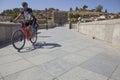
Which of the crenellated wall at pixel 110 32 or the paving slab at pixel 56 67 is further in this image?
the crenellated wall at pixel 110 32

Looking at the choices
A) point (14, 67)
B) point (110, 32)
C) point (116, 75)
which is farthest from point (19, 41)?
point (110, 32)

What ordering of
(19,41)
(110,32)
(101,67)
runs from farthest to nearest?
(110,32) < (19,41) < (101,67)

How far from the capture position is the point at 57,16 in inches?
3039

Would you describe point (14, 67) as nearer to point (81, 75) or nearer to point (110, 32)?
point (81, 75)

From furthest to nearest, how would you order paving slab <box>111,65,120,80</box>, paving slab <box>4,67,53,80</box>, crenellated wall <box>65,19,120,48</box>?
crenellated wall <box>65,19,120,48</box>
paving slab <box>111,65,120,80</box>
paving slab <box>4,67,53,80</box>

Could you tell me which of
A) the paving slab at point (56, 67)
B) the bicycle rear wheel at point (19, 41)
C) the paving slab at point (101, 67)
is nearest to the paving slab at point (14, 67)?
the paving slab at point (56, 67)

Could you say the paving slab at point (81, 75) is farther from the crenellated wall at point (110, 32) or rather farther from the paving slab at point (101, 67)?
the crenellated wall at point (110, 32)

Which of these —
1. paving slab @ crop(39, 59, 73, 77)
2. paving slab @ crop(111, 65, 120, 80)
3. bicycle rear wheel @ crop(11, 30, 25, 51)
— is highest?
bicycle rear wheel @ crop(11, 30, 25, 51)

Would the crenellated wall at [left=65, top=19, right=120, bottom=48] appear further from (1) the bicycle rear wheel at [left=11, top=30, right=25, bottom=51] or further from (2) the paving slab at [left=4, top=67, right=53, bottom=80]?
(1) the bicycle rear wheel at [left=11, top=30, right=25, bottom=51]

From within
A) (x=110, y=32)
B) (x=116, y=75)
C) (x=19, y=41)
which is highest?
(x=110, y=32)

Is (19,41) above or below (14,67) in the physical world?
above

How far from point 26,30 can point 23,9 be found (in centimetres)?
89

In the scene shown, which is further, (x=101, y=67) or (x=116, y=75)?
(x=101, y=67)

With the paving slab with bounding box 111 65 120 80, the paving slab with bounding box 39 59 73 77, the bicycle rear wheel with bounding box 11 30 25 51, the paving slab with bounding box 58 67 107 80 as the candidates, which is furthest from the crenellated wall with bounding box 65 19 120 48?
the bicycle rear wheel with bounding box 11 30 25 51
